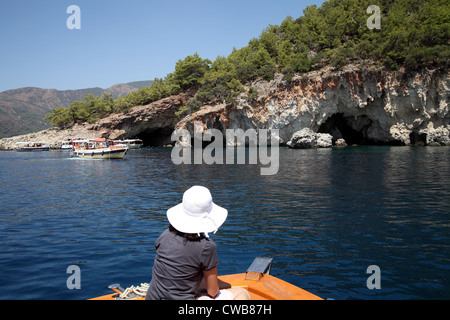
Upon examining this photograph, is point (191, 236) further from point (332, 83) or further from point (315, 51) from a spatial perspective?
point (315, 51)

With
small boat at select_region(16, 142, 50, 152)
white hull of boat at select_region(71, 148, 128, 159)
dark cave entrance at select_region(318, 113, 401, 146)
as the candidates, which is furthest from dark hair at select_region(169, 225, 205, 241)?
small boat at select_region(16, 142, 50, 152)

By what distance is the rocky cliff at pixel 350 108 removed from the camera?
43.9 metres

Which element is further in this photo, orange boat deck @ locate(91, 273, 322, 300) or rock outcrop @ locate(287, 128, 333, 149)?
rock outcrop @ locate(287, 128, 333, 149)

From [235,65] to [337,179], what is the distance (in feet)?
159

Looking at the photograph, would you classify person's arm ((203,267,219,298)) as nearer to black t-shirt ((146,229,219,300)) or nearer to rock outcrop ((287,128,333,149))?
black t-shirt ((146,229,219,300))

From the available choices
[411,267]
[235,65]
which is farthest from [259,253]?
[235,65]

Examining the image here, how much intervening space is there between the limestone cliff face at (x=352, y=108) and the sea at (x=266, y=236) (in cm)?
3214

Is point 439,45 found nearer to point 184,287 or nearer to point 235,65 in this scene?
point 235,65

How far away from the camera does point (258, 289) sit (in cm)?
470

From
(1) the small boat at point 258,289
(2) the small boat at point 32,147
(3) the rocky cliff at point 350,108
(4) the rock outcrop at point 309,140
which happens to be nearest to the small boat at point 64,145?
(2) the small boat at point 32,147

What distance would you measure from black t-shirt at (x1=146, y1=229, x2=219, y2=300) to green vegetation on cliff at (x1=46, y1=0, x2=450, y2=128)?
4881cm

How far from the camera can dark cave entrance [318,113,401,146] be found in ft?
171

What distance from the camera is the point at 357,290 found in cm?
596

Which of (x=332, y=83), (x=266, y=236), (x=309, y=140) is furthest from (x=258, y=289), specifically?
(x=332, y=83)
